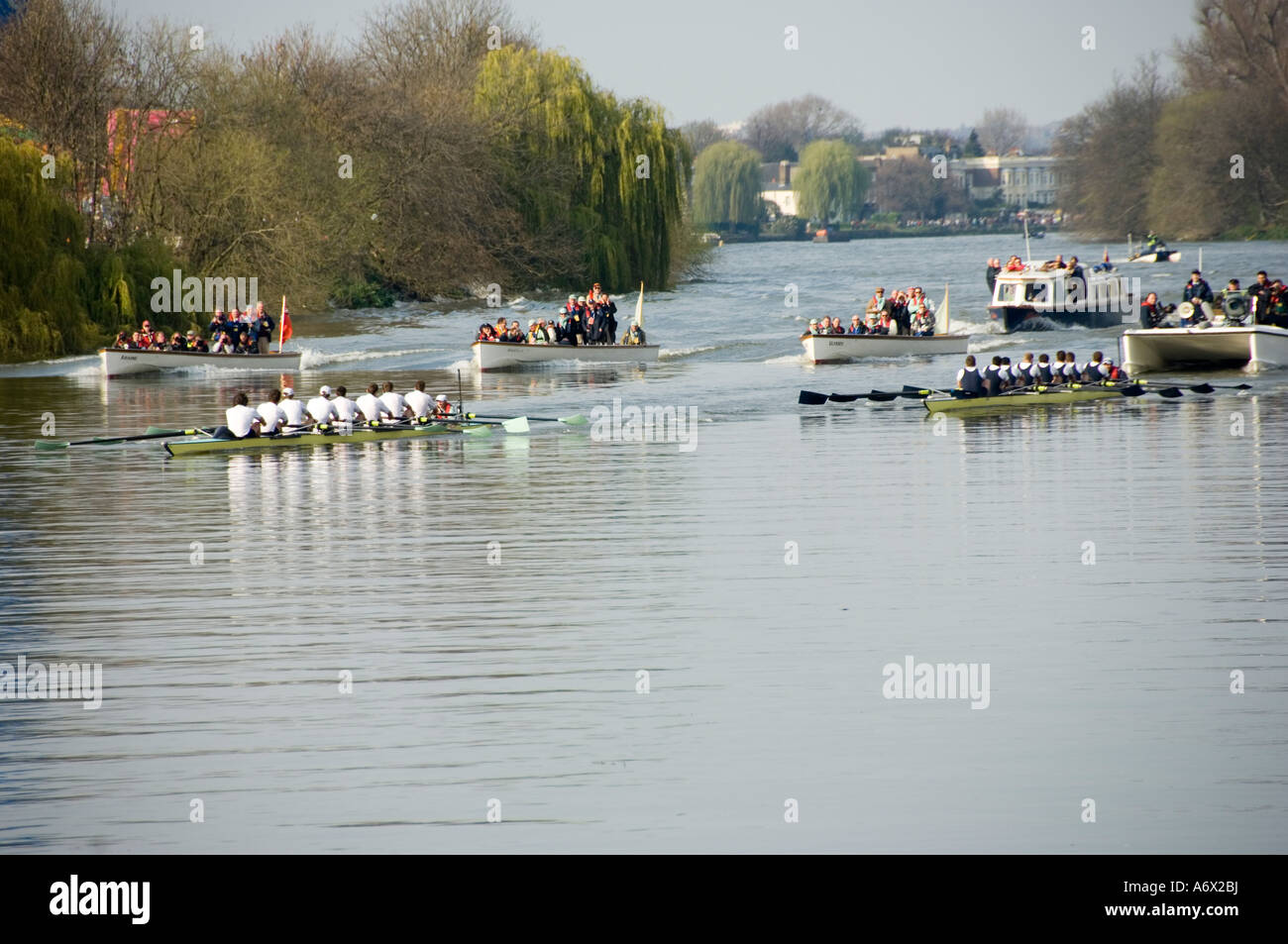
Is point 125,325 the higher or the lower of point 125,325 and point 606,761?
the higher

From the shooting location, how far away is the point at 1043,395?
33312 mm

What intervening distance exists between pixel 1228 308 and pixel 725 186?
13894 centimetres

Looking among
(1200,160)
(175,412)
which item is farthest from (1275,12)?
(175,412)

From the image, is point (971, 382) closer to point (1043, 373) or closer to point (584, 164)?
point (1043, 373)

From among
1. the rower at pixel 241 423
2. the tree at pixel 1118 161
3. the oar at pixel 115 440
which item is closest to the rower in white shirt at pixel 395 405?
the rower at pixel 241 423

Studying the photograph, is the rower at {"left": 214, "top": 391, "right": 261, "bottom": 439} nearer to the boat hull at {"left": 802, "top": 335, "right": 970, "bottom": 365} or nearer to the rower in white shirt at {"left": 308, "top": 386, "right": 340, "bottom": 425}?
the rower in white shirt at {"left": 308, "top": 386, "right": 340, "bottom": 425}

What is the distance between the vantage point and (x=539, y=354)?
45.9 metres

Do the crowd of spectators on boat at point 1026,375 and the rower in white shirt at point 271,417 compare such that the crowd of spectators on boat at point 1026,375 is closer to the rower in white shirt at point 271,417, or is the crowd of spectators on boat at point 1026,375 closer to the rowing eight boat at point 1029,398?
the rowing eight boat at point 1029,398

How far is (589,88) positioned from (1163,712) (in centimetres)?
6260

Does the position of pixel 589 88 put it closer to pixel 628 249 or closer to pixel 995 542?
pixel 628 249

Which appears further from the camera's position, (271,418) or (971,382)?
(971,382)

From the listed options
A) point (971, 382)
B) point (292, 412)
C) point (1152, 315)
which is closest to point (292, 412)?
point (292, 412)

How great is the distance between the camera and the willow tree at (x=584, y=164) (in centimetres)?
6975

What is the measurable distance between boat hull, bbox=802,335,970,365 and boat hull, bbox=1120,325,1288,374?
738cm
